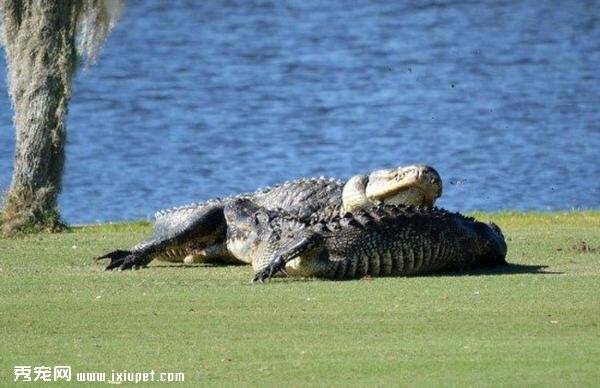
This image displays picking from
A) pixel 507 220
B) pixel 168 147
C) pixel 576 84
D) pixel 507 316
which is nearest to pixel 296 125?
A: pixel 168 147

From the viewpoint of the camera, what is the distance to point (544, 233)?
46.2ft

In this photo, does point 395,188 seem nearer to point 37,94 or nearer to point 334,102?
point 37,94

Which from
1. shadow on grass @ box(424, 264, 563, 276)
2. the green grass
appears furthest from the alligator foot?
shadow on grass @ box(424, 264, 563, 276)

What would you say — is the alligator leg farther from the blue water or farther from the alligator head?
the blue water

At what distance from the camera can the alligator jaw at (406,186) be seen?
39.9 ft

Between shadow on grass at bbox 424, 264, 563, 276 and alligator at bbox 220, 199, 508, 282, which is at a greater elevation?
alligator at bbox 220, 199, 508, 282

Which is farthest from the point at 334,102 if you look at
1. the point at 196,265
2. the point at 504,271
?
the point at 504,271

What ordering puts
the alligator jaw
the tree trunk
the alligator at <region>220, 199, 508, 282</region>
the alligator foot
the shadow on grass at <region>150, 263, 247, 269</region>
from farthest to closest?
the tree trunk, the shadow on grass at <region>150, 263, 247, 269</region>, the alligator foot, the alligator jaw, the alligator at <region>220, 199, 508, 282</region>

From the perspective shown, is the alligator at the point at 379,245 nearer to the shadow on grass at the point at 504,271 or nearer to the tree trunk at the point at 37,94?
the shadow on grass at the point at 504,271

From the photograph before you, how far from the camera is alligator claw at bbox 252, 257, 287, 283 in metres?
11.4

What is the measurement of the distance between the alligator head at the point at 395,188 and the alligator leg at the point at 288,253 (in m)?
1.00

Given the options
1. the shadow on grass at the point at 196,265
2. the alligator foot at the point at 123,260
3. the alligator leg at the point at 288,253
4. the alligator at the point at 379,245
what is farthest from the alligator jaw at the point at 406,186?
the alligator foot at the point at 123,260

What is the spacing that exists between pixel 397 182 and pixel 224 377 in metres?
4.43

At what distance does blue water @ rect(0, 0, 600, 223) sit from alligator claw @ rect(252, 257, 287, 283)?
12.1 m
